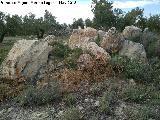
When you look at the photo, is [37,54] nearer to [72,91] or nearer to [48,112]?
[72,91]

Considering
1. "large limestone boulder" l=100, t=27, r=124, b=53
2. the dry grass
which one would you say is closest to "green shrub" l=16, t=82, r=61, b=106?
the dry grass

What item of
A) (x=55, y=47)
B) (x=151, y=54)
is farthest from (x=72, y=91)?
(x=151, y=54)

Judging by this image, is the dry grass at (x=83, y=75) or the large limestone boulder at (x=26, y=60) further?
the large limestone boulder at (x=26, y=60)

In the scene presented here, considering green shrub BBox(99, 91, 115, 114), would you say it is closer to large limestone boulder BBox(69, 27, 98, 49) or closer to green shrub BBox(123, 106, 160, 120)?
green shrub BBox(123, 106, 160, 120)

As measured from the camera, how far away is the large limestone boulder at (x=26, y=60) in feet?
42.4

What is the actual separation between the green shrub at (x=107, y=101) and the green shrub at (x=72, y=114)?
0.78 meters

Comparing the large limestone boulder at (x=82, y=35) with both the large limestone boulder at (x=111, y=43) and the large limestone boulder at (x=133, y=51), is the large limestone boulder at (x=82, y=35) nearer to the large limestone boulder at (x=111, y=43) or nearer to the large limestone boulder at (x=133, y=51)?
the large limestone boulder at (x=111, y=43)

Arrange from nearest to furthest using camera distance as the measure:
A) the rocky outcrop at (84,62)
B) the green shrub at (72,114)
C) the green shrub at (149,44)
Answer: the green shrub at (72,114)
the rocky outcrop at (84,62)
the green shrub at (149,44)

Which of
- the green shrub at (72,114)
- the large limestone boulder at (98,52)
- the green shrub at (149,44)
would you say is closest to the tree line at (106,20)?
the green shrub at (149,44)

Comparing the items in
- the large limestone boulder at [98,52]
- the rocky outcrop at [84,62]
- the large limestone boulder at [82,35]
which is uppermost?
the large limestone boulder at [82,35]

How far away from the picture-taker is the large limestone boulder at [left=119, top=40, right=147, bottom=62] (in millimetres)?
15005

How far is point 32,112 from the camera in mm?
10391

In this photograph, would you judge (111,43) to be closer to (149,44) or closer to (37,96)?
(149,44)

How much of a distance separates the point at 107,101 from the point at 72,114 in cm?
145
